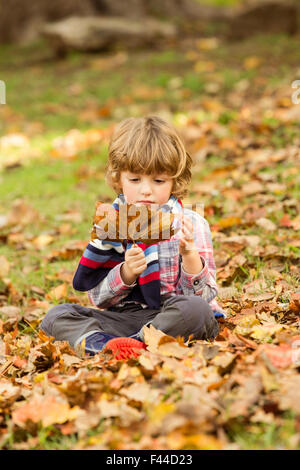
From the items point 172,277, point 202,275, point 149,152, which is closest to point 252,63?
point 149,152

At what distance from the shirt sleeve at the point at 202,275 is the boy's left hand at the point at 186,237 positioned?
5.8 inches

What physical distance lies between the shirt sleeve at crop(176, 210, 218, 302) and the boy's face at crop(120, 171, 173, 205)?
0.75ft

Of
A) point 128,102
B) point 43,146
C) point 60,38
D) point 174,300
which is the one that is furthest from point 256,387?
point 60,38

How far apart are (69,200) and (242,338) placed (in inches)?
144

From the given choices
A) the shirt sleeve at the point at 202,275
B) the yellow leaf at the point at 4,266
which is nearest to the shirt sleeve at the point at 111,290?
the shirt sleeve at the point at 202,275

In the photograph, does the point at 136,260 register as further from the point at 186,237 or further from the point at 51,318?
the point at 51,318

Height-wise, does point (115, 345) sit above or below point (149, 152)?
below

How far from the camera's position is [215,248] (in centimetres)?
386

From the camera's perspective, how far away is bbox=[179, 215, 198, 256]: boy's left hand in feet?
8.42

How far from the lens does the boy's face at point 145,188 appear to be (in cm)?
278

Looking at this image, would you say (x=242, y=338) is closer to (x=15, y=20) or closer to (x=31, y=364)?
(x=31, y=364)

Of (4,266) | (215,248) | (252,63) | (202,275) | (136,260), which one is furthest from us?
(252,63)

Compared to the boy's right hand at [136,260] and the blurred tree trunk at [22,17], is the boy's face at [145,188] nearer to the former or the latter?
the boy's right hand at [136,260]

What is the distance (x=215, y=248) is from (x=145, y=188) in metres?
1.22
